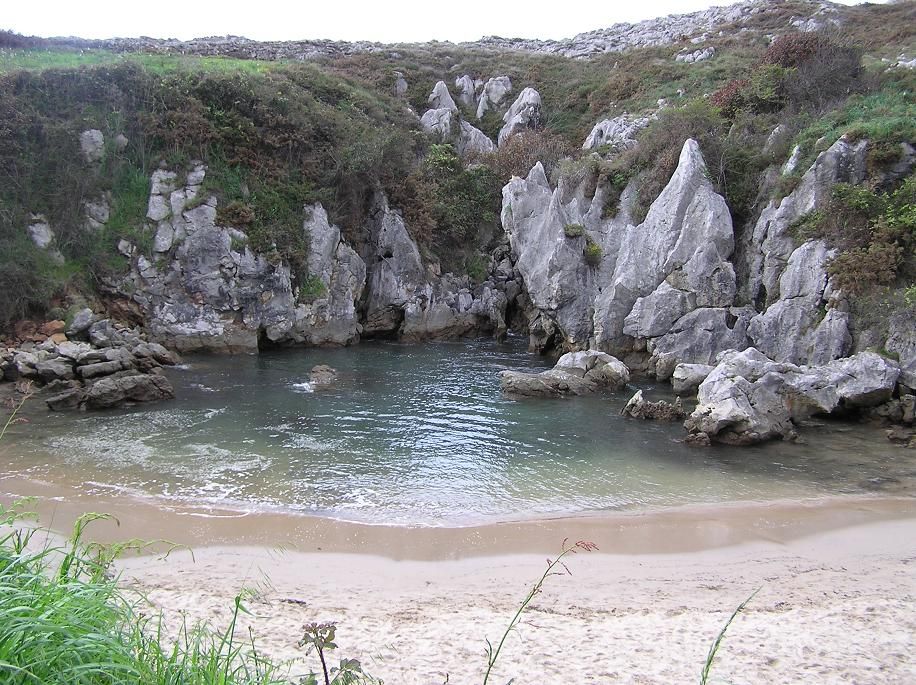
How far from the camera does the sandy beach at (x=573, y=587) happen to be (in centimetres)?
636

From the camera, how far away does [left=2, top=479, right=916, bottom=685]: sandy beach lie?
20.9 ft

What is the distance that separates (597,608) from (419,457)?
287 inches

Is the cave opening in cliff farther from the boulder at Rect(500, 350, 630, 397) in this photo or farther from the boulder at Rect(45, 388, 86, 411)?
the boulder at Rect(500, 350, 630, 397)

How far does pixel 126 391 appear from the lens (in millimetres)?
18484

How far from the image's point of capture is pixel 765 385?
17172 mm

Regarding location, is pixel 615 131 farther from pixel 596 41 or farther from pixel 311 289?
pixel 596 41

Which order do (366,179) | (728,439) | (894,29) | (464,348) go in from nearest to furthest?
(728,439) < (464,348) < (366,179) < (894,29)

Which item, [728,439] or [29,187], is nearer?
[728,439]

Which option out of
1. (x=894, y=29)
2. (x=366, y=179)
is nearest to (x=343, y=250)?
(x=366, y=179)

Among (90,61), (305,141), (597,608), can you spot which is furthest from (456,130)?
A: (597,608)

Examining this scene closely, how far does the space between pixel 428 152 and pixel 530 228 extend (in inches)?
578

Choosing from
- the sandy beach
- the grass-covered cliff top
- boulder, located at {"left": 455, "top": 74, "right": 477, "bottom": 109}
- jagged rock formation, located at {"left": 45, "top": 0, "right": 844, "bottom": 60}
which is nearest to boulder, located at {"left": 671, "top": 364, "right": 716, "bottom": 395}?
the sandy beach

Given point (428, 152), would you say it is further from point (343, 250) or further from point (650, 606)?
point (650, 606)

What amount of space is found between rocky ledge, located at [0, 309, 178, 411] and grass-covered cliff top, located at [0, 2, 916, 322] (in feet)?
10.5
